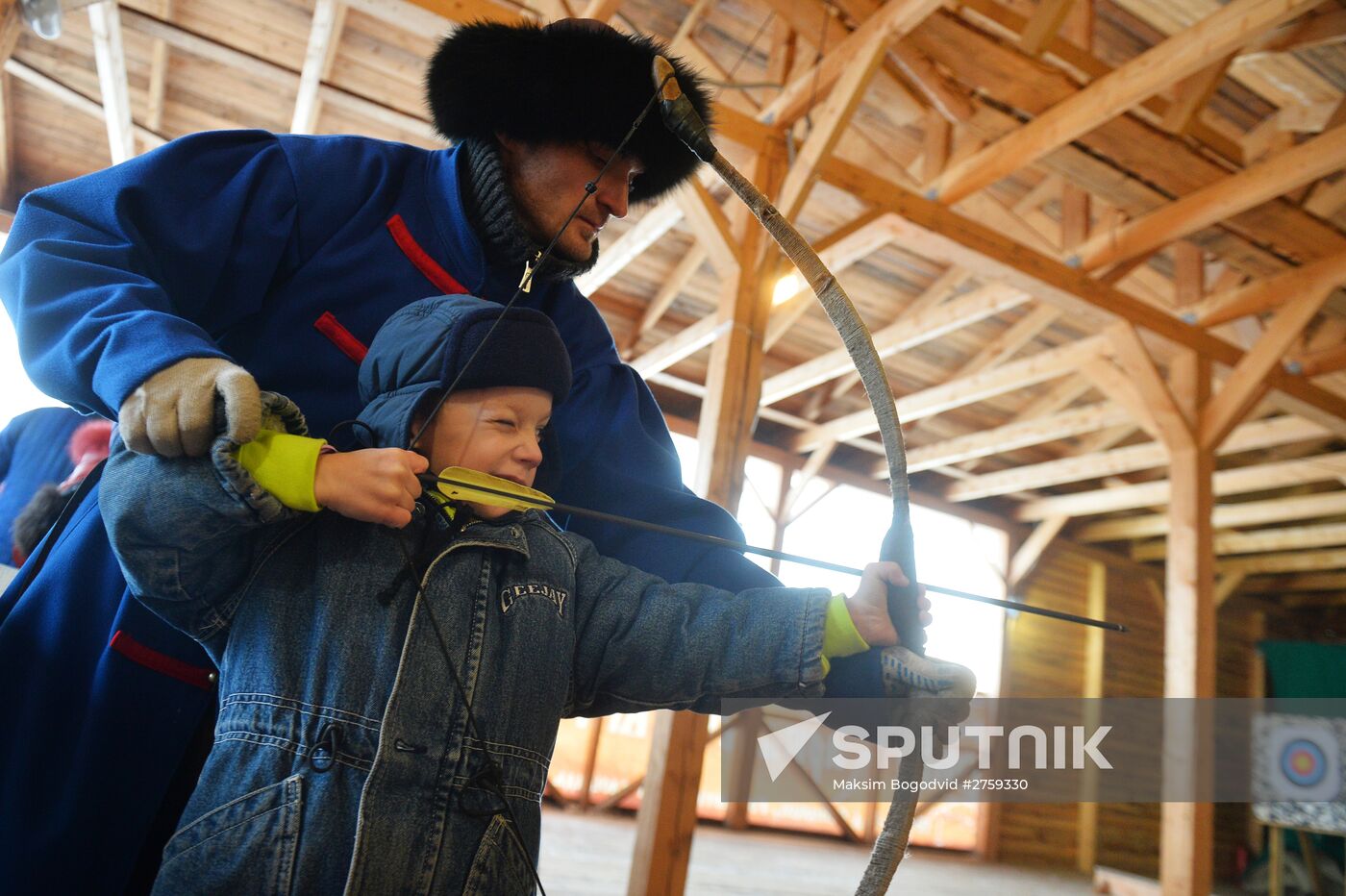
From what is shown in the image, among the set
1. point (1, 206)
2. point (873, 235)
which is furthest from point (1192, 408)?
point (1, 206)

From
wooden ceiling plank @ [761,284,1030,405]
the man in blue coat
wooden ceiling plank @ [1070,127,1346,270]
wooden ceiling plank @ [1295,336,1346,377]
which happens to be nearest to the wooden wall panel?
wooden ceiling plank @ [761,284,1030,405]

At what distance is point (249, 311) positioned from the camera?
1.07m

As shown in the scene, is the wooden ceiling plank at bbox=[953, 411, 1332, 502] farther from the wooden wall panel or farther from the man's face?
the man's face

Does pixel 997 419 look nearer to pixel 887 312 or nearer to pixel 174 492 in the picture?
pixel 887 312

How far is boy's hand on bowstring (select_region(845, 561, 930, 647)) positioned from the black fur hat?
65 cm

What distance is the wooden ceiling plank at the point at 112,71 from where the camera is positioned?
369cm

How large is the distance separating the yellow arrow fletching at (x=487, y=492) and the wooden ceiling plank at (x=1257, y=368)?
4242 millimetres

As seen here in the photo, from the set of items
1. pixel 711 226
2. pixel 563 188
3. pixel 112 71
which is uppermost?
pixel 112 71

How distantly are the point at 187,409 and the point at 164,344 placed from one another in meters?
0.07

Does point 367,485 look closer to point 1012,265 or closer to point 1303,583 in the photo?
point 1012,265

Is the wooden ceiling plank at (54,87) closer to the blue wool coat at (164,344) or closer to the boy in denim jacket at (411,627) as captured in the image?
the blue wool coat at (164,344)

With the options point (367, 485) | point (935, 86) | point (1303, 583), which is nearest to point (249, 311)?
point (367, 485)

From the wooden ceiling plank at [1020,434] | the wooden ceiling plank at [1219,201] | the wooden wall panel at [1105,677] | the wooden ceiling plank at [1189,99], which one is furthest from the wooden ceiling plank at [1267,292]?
the wooden wall panel at [1105,677]

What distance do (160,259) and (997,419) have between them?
7520mm
